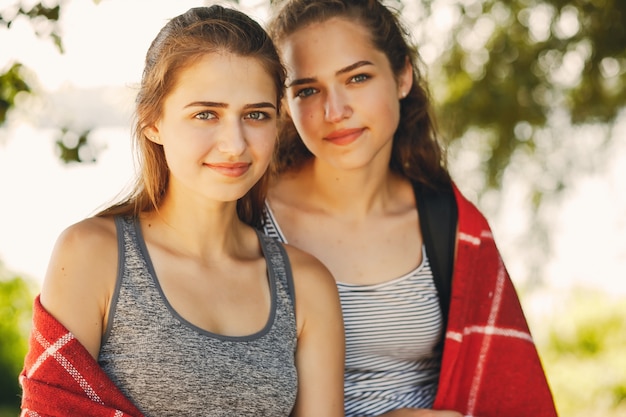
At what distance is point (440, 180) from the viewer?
296 cm

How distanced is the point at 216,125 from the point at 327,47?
0.68 m

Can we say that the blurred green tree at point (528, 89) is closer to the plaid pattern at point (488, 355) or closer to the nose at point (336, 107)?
the nose at point (336, 107)

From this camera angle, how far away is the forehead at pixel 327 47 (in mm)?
2604

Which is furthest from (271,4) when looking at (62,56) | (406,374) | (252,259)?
(406,374)

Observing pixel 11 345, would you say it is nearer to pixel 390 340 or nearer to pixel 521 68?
pixel 390 340

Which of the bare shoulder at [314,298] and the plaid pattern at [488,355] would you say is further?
the plaid pattern at [488,355]

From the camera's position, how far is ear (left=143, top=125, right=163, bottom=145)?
6.98 ft

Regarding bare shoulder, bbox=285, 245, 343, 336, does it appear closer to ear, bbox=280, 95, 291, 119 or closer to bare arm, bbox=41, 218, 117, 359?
bare arm, bbox=41, 218, 117, 359

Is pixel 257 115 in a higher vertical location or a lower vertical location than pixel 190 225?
higher

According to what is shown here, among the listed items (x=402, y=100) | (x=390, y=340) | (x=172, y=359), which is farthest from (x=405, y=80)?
(x=172, y=359)

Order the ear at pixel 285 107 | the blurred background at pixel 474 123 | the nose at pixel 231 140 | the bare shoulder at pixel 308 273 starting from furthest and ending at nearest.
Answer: the ear at pixel 285 107 → the blurred background at pixel 474 123 → the bare shoulder at pixel 308 273 → the nose at pixel 231 140

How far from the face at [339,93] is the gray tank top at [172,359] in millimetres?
701

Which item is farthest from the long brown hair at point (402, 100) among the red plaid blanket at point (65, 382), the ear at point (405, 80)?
the red plaid blanket at point (65, 382)

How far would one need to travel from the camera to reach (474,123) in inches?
161
